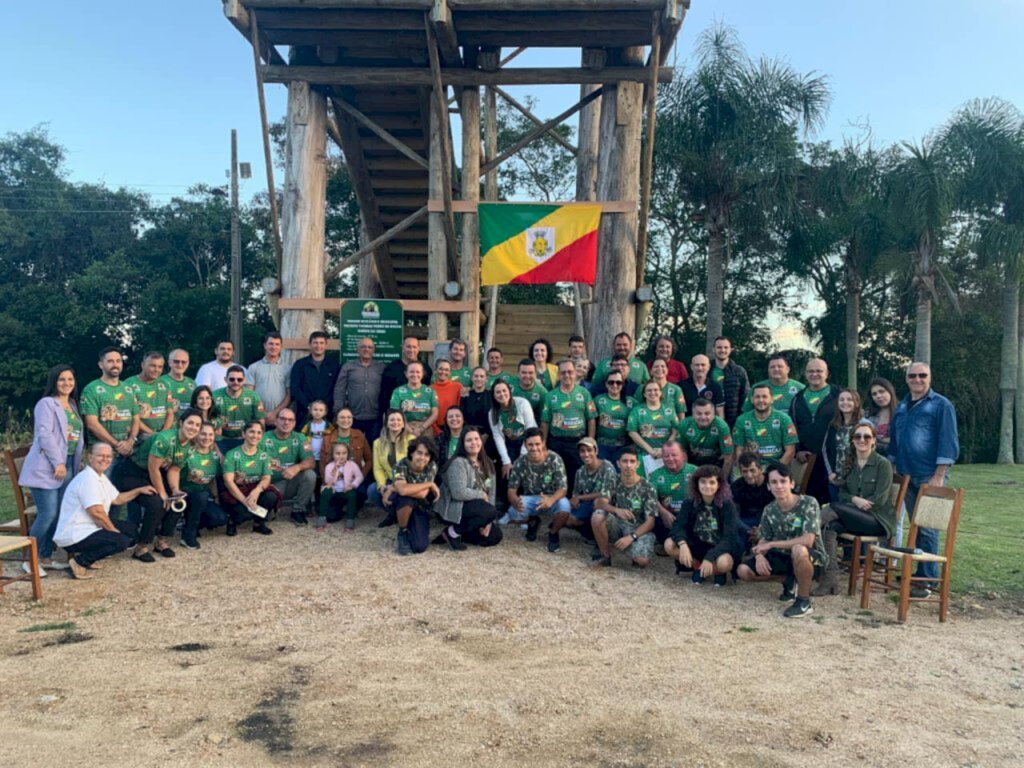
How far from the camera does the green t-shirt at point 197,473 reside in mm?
7082

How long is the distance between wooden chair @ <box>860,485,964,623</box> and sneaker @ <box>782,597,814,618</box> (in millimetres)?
488

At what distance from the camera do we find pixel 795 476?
688 centimetres

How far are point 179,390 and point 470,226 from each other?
12.6 ft

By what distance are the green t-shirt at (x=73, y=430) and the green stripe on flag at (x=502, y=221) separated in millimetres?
4603

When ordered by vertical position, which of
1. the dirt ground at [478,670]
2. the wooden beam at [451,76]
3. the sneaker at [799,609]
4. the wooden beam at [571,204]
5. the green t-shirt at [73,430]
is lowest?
the dirt ground at [478,670]

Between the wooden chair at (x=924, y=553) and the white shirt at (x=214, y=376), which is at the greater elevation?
the white shirt at (x=214, y=376)

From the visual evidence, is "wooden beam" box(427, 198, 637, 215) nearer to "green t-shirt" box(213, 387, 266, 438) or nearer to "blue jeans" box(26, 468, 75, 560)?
"green t-shirt" box(213, 387, 266, 438)

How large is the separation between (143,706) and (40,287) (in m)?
27.1

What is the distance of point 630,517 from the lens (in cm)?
665

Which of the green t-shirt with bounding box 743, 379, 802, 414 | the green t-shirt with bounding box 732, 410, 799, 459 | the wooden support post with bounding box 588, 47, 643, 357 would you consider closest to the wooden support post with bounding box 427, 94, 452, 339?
the wooden support post with bounding box 588, 47, 643, 357

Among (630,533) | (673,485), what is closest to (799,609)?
(630,533)

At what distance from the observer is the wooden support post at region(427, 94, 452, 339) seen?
9.48 meters

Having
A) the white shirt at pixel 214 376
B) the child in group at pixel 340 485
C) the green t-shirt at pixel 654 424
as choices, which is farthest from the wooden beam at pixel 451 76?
the child in group at pixel 340 485

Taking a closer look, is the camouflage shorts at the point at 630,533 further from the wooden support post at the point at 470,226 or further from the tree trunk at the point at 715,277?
the tree trunk at the point at 715,277
